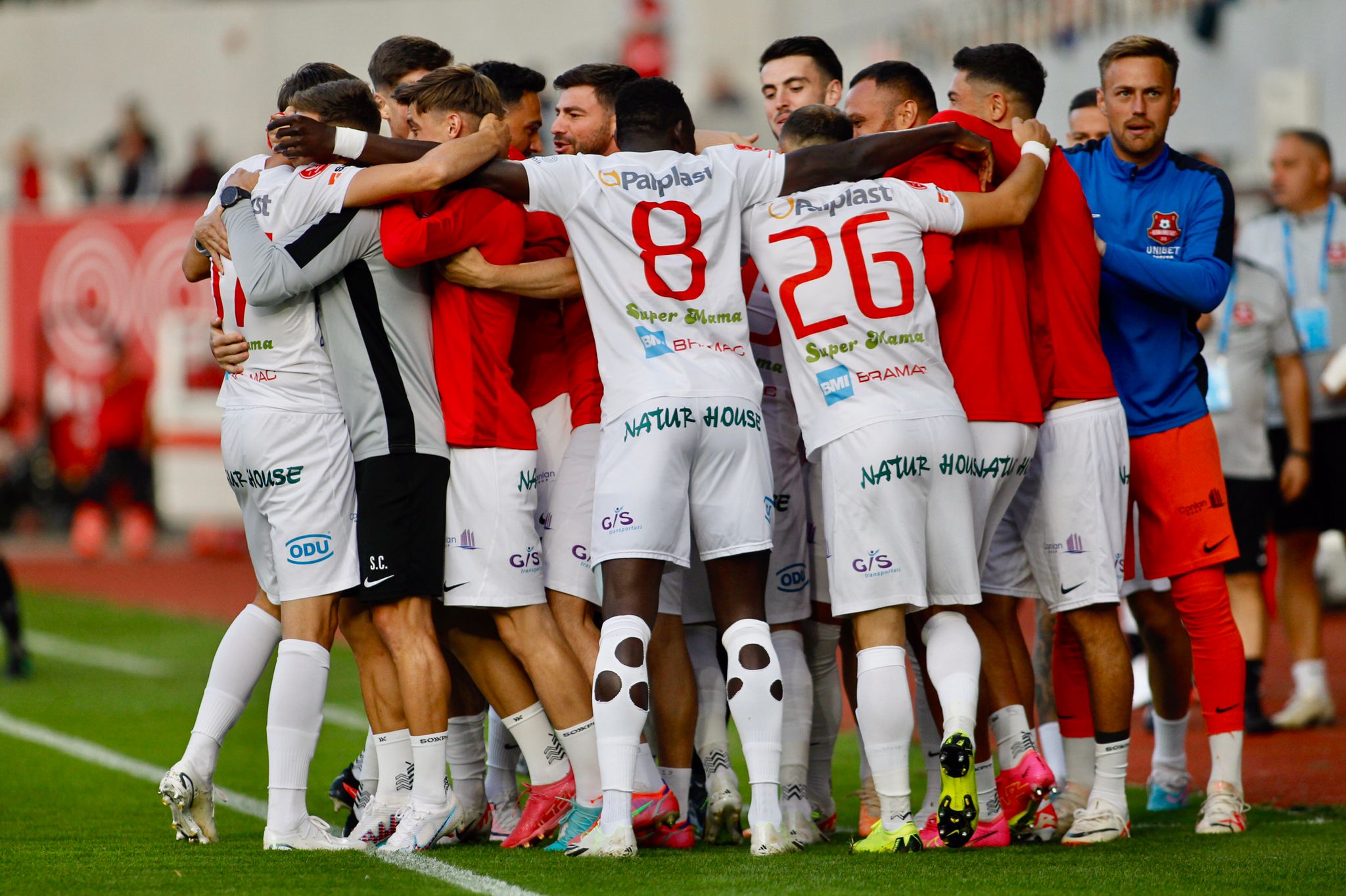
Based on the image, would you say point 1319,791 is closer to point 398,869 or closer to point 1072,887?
point 1072,887

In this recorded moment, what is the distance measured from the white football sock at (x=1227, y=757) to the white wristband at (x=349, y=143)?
12.6 feet

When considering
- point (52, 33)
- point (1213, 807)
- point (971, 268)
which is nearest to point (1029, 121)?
point (971, 268)

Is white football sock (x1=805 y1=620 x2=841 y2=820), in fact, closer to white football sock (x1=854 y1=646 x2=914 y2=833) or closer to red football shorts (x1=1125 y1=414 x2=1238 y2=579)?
white football sock (x1=854 y1=646 x2=914 y2=833)

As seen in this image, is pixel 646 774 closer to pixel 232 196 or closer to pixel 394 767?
pixel 394 767

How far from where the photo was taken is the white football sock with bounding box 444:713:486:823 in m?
6.11

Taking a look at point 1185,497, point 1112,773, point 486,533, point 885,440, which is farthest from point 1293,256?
point 486,533

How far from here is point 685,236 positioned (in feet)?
17.7

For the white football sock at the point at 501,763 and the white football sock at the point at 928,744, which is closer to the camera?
the white football sock at the point at 928,744

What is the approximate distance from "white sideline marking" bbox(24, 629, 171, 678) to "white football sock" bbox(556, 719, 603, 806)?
7117 millimetres

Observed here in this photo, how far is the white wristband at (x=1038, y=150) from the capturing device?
5773 mm

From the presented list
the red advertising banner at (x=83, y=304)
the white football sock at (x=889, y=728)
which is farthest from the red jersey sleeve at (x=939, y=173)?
the red advertising banner at (x=83, y=304)

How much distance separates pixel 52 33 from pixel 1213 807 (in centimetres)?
3268

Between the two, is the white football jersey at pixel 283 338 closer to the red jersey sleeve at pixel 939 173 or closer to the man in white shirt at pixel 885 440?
the man in white shirt at pixel 885 440

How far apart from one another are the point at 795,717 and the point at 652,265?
1.76m
